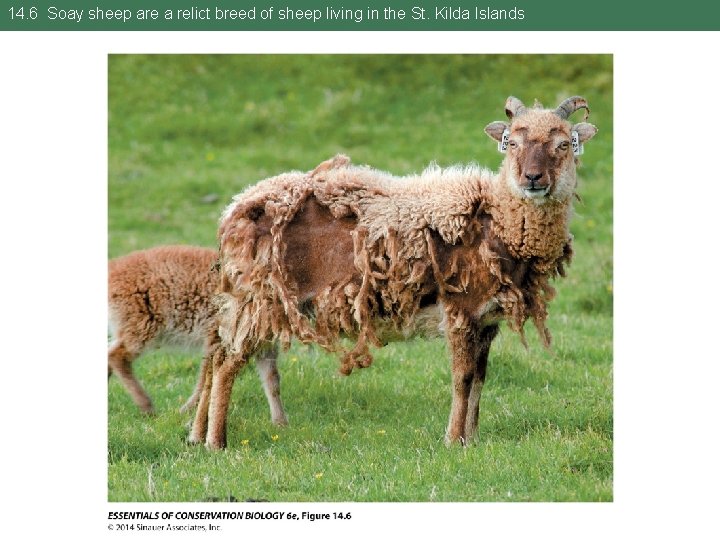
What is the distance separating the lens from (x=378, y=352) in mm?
11227

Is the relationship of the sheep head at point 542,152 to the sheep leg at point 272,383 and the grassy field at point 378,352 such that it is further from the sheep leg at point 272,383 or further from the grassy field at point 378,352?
the sheep leg at point 272,383

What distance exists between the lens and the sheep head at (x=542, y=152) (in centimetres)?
802

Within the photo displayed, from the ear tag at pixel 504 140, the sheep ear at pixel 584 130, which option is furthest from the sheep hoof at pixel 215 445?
the sheep ear at pixel 584 130

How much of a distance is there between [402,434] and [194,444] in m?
1.84

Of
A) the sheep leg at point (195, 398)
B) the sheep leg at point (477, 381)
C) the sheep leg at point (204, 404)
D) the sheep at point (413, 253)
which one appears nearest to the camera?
the sheep at point (413, 253)

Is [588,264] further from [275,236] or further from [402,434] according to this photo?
[275,236]

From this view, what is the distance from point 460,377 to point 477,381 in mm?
287

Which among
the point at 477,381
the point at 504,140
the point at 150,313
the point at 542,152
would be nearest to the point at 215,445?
the point at 150,313

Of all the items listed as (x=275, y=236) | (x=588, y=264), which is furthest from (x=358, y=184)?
(x=588, y=264)

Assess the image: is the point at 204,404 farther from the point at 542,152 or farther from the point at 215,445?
the point at 542,152

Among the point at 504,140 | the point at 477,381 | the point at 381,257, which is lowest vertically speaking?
the point at 477,381

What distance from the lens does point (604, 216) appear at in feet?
52.3

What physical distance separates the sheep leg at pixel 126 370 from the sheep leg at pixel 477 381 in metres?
3.21

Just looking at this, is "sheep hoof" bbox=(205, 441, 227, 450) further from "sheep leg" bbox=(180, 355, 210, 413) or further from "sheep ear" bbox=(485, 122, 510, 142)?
"sheep ear" bbox=(485, 122, 510, 142)
